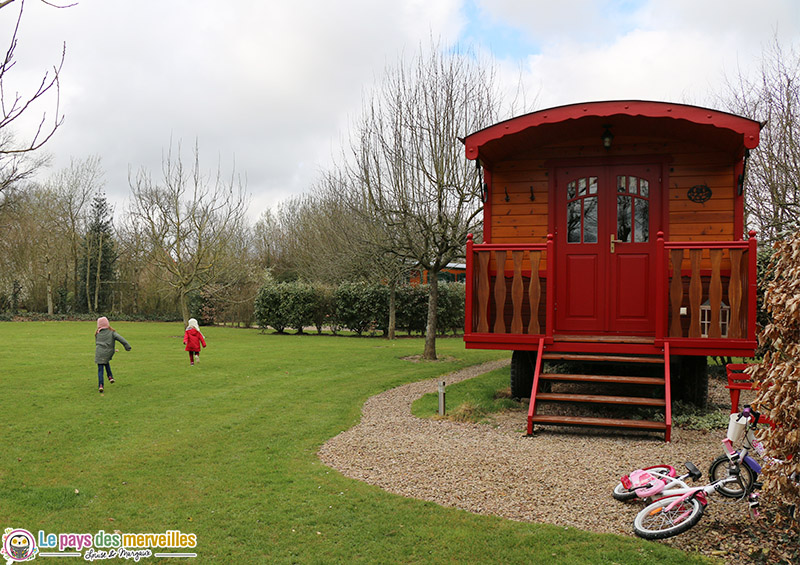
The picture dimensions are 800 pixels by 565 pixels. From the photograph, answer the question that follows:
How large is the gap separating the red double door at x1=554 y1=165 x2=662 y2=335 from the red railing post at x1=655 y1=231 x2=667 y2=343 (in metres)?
0.89

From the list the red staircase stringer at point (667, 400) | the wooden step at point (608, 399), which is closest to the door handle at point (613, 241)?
the red staircase stringer at point (667, 400)

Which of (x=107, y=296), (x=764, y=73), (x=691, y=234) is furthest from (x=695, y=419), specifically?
(x=107, y=296)

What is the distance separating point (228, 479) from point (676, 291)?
18.1 ft

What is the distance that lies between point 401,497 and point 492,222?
5.24 metres

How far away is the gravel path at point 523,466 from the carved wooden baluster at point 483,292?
1249 mm

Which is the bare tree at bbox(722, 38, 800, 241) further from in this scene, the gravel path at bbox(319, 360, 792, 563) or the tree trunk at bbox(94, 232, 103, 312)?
the tree trunk at bbox(94, 232, 103, 312)

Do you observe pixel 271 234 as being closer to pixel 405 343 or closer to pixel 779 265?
pixel 405 343

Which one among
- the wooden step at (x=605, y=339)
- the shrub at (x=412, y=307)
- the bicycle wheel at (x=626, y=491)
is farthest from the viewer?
the shrub at (x=412, y=307)

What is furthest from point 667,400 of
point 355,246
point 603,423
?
point 355,246

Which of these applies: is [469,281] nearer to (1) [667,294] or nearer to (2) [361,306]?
(1) [667,294]

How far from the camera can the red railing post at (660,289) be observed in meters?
7.38

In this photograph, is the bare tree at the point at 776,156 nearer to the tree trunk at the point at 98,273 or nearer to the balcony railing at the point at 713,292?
the balcony railing at the point at 713,292

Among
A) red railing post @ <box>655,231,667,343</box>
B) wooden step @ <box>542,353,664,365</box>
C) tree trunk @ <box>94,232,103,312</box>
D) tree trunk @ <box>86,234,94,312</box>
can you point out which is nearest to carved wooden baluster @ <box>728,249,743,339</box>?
red railing post @ <box>655,231,667,343</box>

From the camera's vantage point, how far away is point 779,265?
386cm
